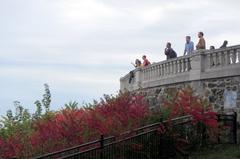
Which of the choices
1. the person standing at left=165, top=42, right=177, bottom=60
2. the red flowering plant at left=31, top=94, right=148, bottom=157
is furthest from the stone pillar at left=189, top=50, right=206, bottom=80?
the red flowering plant at left=31, top=94, right=148, bottom=157

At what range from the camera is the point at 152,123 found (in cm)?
1633

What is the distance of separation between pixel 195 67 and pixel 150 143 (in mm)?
7462

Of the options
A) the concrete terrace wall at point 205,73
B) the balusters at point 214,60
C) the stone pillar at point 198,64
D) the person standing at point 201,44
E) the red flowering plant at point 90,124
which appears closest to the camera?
the red flowering plant at point 90,124

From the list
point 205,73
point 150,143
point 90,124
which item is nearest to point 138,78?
point 205,73

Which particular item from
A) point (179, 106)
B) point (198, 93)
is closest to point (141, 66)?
point (198, 93)

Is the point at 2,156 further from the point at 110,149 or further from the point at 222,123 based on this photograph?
the point at 222,123

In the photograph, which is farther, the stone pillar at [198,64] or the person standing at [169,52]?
the person standing at [169,52]

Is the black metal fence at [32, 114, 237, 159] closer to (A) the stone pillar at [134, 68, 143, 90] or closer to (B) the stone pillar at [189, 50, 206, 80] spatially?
A: (B) the stone pillar at [189, 50, 206, 80]

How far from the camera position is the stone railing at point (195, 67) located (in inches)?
794

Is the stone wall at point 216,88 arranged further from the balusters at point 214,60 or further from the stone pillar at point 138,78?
the stone pillar at point 138,78

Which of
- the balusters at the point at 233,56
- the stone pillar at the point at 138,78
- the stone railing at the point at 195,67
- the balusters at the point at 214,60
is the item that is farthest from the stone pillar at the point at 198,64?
the stone pillar at the point at 138,78

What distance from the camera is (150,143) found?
597 inches

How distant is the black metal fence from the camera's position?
1375 cm

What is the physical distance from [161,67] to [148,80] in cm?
184
